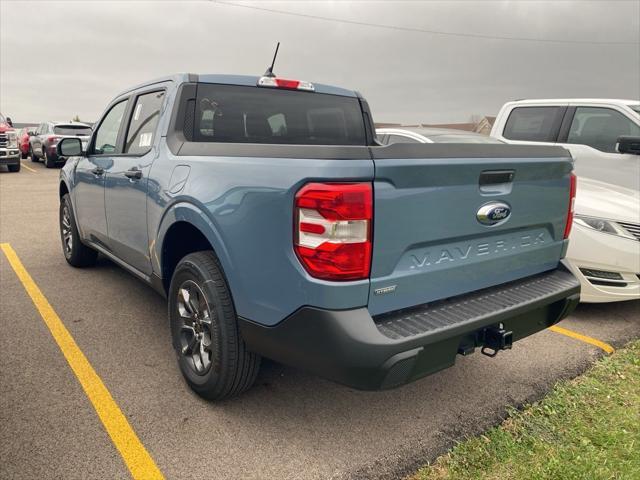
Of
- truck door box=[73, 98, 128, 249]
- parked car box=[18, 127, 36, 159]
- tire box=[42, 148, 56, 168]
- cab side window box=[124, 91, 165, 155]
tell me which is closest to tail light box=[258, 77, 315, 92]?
cab side window box=[124, 91, 165, 155]

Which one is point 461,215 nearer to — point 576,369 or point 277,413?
point 277,413

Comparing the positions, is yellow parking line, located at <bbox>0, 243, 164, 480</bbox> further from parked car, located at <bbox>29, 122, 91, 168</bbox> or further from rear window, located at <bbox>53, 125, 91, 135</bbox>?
rear window, located at <bbox>53, 125, 91, 135</bbox>

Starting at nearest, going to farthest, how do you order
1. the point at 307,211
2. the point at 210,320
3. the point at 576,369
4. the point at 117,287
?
the point at 307,211 → the point at 210,320 → the point at 576,369 → the point at 117,287

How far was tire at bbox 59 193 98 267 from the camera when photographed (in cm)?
520

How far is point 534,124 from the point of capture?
700cm

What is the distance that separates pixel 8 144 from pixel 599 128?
55.5 ft

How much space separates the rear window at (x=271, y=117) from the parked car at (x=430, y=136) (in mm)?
1539

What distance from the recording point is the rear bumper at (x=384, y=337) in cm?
203

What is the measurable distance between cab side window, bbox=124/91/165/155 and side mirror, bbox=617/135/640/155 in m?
5.34

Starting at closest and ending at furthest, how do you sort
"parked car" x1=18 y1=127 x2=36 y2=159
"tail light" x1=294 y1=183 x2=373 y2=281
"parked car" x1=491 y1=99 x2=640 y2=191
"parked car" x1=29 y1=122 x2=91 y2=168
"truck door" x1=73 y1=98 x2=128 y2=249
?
"tail light" x1=294 y1=183 x2=373 y2=281, "truck door" x1=73 y1=98 x2=128 y2=249, "parked car" x1=491 y1=99 x2=640 y2=191, "parked car" x1=29 y1=122 x2=91 y2=168, "parked car" x1=18 y1=127 x2=36 y2=159

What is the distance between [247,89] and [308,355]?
6.82ft

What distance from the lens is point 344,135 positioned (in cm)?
399

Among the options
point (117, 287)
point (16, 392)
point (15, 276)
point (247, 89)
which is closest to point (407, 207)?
point (247, 89)

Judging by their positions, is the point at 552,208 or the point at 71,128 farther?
the point at 71,128
